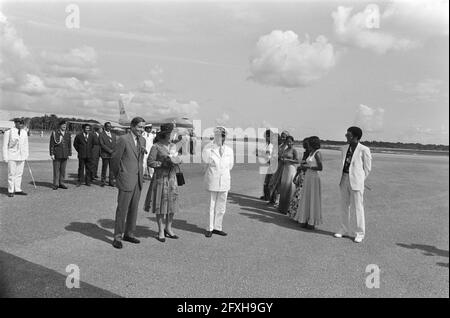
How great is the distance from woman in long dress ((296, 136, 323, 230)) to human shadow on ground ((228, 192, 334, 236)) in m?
→ 0.20

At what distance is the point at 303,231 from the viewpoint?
659 cm

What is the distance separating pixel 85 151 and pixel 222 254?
7008 mm

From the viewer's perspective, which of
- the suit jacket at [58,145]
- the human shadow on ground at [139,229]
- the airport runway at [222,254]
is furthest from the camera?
the suit jacket at [58,145]

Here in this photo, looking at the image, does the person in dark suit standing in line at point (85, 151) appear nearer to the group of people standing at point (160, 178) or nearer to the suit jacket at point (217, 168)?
the group of people standing at point (160, 178)

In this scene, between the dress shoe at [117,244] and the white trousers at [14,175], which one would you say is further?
the white trousers at [14,175]

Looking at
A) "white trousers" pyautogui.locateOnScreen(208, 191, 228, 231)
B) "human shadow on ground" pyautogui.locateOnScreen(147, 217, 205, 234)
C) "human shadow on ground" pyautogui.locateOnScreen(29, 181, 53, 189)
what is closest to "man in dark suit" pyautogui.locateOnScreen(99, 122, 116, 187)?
"human shadow on ground" pyautogui.locateOnScreen(29, 181, 53, 189)

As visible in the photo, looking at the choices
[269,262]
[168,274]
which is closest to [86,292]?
[168,274]

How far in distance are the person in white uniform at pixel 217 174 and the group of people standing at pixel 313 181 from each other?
5.87ft

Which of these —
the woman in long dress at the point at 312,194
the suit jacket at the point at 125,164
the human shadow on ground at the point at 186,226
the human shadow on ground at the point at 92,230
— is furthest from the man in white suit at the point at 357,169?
the human shadow on ground at the point at 92,230

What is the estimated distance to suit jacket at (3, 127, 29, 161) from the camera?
8.48 m

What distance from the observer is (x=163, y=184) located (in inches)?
224

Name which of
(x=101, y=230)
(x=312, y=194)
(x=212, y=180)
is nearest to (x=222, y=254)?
(x=212, y=180)

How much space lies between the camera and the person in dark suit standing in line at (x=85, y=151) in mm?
10422
